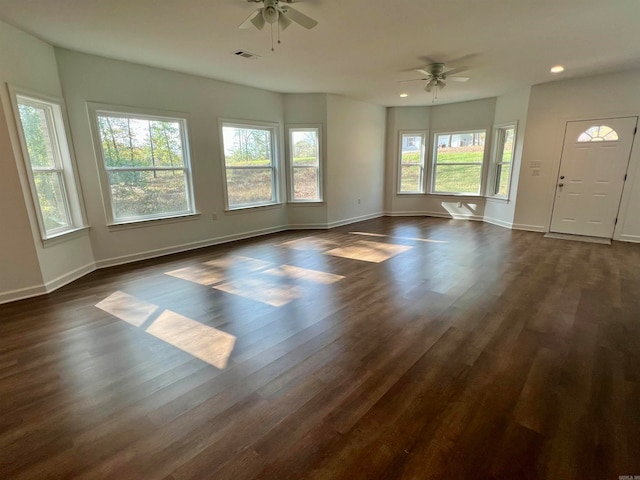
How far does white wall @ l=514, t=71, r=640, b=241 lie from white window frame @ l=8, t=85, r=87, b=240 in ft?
24.8

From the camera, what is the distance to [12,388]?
79.3 inches

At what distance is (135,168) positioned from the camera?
4.58 m

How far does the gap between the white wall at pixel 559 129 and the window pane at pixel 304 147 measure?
4.18 m

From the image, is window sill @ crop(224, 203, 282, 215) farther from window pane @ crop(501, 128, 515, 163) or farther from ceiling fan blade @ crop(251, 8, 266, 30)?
window pane @ crop(501, 128, 515, 163)

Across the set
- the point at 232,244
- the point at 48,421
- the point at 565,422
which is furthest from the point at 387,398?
the point at 232,244

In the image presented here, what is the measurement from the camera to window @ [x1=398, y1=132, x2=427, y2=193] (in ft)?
26.7

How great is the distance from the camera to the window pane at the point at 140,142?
434 centimetres

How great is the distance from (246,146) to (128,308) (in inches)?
148

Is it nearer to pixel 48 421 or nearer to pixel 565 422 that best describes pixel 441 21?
pixel 565 422

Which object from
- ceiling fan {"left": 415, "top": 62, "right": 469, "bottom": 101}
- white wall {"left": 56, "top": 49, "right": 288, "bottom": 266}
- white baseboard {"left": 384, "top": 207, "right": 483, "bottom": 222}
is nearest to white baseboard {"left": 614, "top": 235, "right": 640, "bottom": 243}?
white baseboard {"left": 384, "top": 207, "right": 483, "bottom": 222}

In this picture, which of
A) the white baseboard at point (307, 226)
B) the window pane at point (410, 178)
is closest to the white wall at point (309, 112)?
the white baseboard at point (307, 226)

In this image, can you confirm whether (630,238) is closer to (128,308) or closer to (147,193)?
(128,308)

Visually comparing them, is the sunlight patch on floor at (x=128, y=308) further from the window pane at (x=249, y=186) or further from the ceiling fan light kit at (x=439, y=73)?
the ceiling fan light kit at (x=439, y=73)

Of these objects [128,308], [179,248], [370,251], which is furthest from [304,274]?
[179,248]
